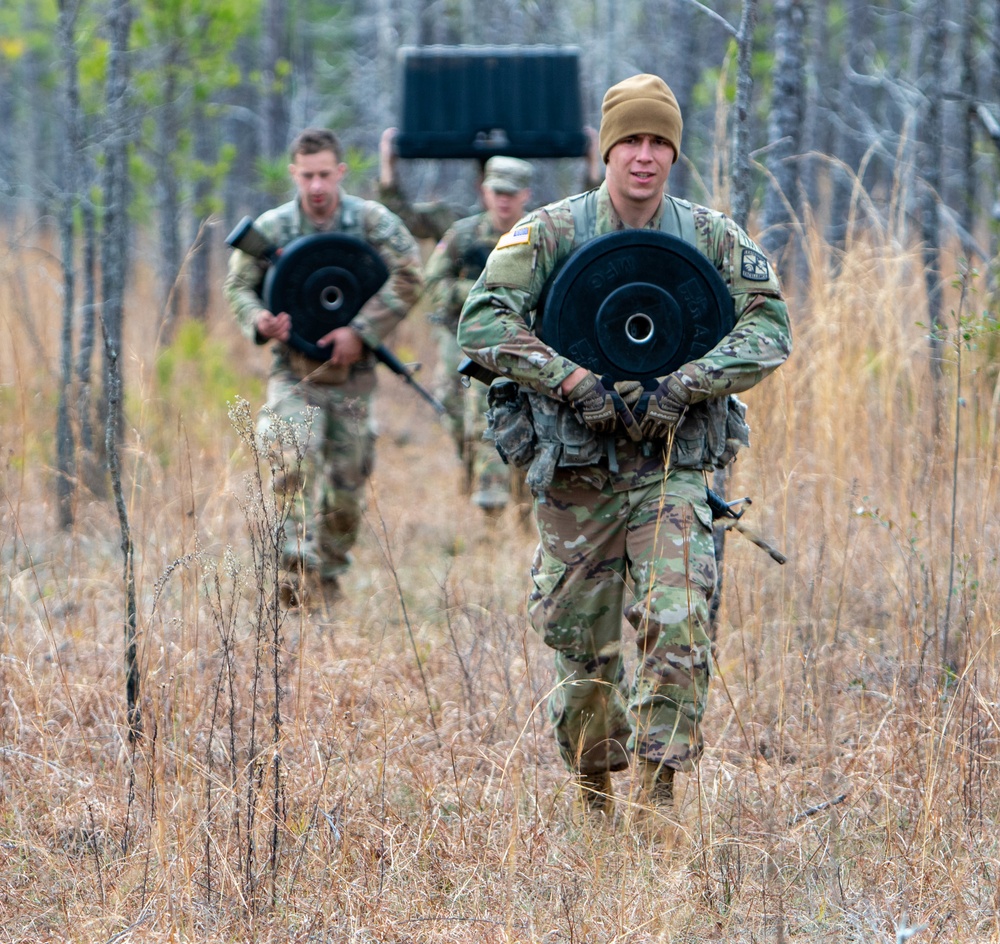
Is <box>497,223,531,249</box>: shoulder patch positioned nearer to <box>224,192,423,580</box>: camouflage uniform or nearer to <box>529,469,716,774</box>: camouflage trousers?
<box>529,469,716,774</box>: camouflage trousers

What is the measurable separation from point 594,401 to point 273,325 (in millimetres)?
2617

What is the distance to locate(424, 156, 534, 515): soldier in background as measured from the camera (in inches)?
273

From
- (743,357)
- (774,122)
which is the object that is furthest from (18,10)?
(743,357)

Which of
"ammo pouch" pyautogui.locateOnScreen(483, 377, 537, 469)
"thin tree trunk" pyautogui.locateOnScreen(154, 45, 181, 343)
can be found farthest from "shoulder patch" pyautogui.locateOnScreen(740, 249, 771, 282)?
"thin tree trunk" pyautogui.locateOnScreen(154, 45, 181, 343)

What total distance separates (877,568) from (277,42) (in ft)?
39.3

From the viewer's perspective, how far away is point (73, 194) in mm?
6160

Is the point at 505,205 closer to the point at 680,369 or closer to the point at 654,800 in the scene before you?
the point at 680,369

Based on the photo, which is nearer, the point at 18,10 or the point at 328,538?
the point at 328,538

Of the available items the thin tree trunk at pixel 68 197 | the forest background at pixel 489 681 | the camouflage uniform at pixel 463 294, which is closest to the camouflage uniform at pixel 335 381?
the forest background at pixel 489 681

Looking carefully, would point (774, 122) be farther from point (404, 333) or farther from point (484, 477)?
point (404, 333)

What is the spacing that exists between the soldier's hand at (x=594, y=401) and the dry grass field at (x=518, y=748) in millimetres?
686

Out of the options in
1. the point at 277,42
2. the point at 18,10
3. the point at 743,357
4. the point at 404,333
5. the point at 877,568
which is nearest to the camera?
the point at 743,357

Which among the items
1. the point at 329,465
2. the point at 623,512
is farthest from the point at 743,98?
the point at 329,465

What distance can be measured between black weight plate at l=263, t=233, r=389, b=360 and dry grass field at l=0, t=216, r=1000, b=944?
0.80 meters
